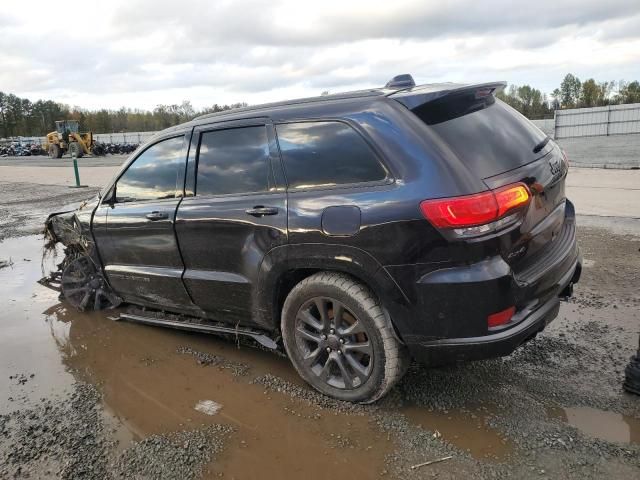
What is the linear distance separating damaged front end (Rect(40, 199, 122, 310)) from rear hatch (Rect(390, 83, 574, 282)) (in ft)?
10.4

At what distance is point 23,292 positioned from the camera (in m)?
5.97

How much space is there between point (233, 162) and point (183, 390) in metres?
1.60

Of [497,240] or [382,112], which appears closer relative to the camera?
[497,240]

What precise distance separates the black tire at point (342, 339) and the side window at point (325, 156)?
58 centimetres

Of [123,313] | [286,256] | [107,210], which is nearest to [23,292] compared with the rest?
[123,313]

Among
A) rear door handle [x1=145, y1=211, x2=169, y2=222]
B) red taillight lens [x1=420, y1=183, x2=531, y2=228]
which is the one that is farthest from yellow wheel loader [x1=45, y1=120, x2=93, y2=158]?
red taillight lens [x1=420, y1=183, x2=531, y2=228]

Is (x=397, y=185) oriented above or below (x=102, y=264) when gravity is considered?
above

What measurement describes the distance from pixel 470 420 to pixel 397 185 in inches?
56.2

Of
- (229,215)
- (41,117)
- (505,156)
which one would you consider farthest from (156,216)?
(41,117)

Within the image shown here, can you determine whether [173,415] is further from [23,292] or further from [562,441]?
[23,292]

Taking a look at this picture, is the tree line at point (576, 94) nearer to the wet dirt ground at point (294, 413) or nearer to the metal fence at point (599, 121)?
the metal fence at point (599, 121)

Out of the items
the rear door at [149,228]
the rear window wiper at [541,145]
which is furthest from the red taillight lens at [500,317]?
the rear door at [149,228]

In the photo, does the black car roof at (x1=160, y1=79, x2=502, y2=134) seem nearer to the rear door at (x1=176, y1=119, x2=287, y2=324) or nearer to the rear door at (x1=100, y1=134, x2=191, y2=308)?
the rear door at (x1=176, y1=119, x2=287, y2=324)

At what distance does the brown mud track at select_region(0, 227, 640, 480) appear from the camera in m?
2.71
